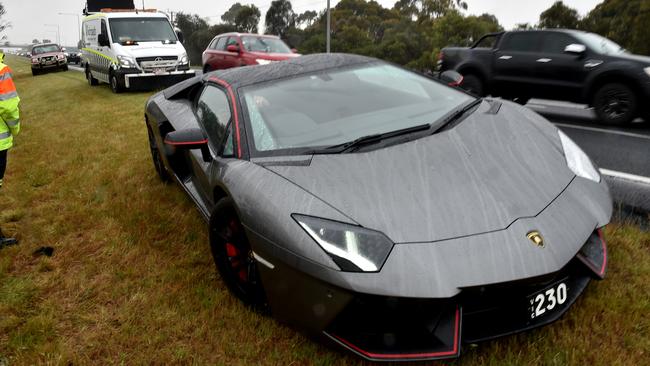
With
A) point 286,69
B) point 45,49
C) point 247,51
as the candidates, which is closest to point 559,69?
point 286,69

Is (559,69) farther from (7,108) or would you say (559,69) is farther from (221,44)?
(221,44)

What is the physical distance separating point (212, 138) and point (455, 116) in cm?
151

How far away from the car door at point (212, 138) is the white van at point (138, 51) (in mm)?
8996

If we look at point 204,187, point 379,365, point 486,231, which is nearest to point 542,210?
point 486,231

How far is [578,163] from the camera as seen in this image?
2.43 meters

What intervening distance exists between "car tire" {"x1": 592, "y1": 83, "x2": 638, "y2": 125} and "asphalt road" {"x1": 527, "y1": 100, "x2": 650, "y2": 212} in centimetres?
13

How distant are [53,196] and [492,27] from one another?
2152 inches

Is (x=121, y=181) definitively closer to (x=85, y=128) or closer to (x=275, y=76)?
(x=275, y=76)

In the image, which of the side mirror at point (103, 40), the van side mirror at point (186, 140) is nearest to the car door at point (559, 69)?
the van side mirror at point (186, 140)

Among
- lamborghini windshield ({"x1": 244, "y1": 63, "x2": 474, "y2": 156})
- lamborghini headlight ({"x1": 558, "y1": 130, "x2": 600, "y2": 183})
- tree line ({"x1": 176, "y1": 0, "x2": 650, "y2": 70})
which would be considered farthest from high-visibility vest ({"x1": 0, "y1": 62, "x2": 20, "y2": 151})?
tree line ({"x1": 176, "y1": 0, "x2": 650, "y2": 70})

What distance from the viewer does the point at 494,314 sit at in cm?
178

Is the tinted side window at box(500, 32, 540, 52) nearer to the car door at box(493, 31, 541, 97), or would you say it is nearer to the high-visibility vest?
the car door at box(493, 31, 541, 97)

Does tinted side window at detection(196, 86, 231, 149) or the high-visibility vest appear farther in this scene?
the high-visibility vest

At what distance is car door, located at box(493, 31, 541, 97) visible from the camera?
7.81 metres
